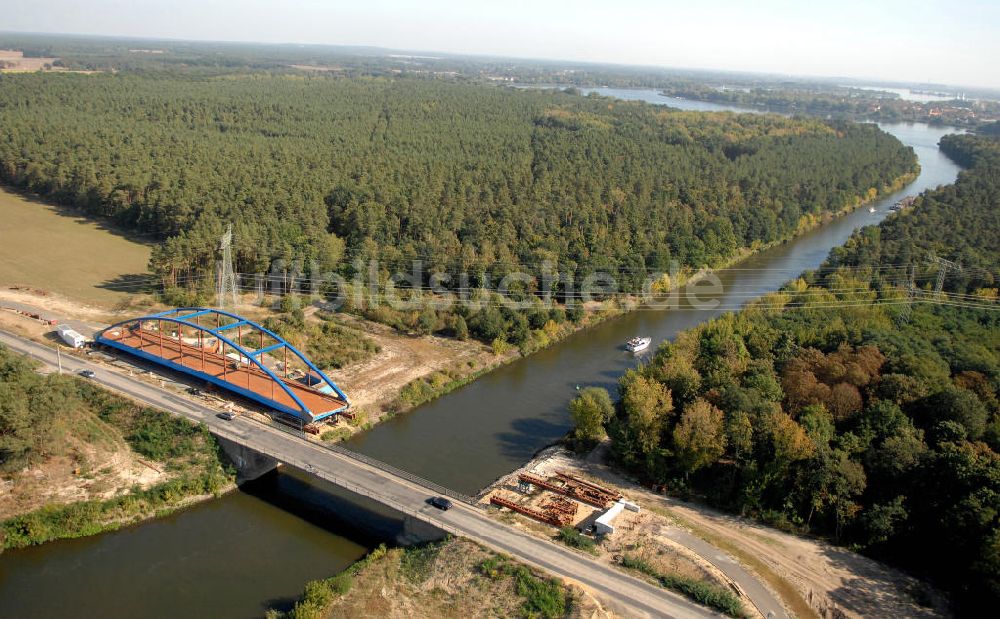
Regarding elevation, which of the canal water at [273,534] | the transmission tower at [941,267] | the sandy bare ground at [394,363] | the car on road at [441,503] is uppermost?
the transmission tower at [941,267]

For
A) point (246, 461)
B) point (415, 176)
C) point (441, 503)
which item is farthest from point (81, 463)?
point (415, 176)

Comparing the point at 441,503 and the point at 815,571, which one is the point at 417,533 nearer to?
the point at 441,503

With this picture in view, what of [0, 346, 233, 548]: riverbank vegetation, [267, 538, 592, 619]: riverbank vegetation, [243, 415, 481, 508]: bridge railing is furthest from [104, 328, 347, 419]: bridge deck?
[267, 538, 592, 619]: riverbank vegetation

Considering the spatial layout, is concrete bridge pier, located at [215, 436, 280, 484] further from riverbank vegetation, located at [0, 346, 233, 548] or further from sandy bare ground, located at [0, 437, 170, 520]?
sandy bare ground, located at [0, 437, 170, 520]

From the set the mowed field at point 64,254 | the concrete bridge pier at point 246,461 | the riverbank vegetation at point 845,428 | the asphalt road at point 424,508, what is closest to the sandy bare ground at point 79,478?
the concrete bridge pier at point 246,461

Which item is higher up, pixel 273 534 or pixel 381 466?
pixel 381 466

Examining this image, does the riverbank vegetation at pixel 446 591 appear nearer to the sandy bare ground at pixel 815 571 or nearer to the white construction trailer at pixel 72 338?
the sandy bare ground at pixel 815 571
